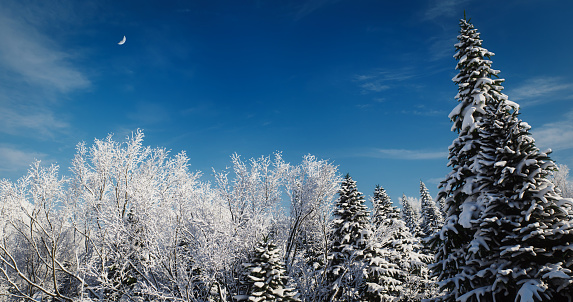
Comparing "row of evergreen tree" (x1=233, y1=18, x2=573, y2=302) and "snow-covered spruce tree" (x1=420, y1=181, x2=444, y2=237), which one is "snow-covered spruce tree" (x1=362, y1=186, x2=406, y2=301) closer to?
"row of evergreen tree" (x1=233, y1=18, x2=573, y2=302)

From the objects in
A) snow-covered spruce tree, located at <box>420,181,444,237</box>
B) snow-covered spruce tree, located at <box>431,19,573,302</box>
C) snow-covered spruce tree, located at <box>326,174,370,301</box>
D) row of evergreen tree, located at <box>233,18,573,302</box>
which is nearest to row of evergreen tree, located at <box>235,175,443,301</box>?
snow-covered spruce tree, located at <box>326,174,370,301</box>

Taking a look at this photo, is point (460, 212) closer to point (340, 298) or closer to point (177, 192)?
point (177, 192)

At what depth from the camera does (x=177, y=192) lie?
13453 millimetres

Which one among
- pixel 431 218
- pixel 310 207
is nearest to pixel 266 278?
pixel 310 207

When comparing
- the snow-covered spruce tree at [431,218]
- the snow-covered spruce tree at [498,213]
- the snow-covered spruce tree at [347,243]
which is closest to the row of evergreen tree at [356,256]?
the snow-covered spruce tree at [347,243]

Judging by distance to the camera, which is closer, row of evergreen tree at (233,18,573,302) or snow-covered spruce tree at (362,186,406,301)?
row of evergreen tree at (233,18,573,302)

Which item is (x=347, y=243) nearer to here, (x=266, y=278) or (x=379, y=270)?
(x=379, y=270)

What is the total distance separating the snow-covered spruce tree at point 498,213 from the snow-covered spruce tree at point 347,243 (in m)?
9.41

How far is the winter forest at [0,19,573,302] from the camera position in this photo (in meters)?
7.51

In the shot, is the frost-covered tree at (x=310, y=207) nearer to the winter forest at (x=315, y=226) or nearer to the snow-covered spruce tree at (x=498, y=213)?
the winter forest at (x=315, y=226)

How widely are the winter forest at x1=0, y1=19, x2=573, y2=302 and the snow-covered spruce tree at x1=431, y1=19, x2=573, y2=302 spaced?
36 mm

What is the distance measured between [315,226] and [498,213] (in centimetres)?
1295

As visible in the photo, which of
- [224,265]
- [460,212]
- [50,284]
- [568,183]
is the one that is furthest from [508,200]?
[568,183]

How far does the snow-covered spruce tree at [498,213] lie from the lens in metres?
7.01
